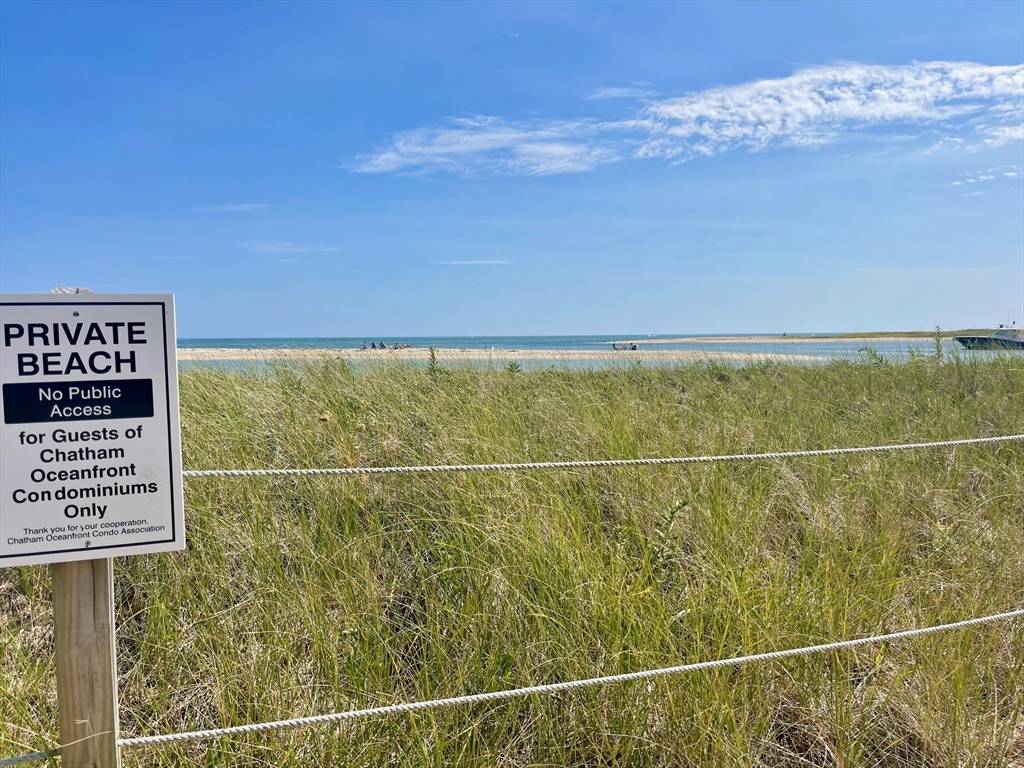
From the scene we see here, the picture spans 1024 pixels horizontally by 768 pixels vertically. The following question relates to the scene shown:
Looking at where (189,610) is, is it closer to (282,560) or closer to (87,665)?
(282,560)

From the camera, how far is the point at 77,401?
120cm

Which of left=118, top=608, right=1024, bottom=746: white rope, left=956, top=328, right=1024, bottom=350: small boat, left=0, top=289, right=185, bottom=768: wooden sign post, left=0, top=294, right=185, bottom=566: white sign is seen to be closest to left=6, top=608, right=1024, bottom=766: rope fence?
left=118, top=608, right=1024, bottom=746: white rope

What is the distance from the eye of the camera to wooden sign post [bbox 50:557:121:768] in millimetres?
1235

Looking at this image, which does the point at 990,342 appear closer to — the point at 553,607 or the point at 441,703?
the point at 553,607

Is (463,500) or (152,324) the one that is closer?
(152,324)

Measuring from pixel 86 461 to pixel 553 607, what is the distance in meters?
1.42

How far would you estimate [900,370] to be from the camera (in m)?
6.77

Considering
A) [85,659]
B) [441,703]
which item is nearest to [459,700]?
[441,703]

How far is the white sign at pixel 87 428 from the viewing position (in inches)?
45.8

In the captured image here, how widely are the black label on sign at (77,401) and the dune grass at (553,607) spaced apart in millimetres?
975

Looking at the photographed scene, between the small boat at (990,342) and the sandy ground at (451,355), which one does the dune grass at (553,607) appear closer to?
the sandy ground at (451,355)

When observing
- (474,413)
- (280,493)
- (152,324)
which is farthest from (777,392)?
(152,324)

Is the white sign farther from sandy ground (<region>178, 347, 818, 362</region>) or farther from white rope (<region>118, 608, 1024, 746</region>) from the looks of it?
sandy ground (<region>178, 347, 818, 362</region>)

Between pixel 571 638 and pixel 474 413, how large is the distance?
2.05 metres
